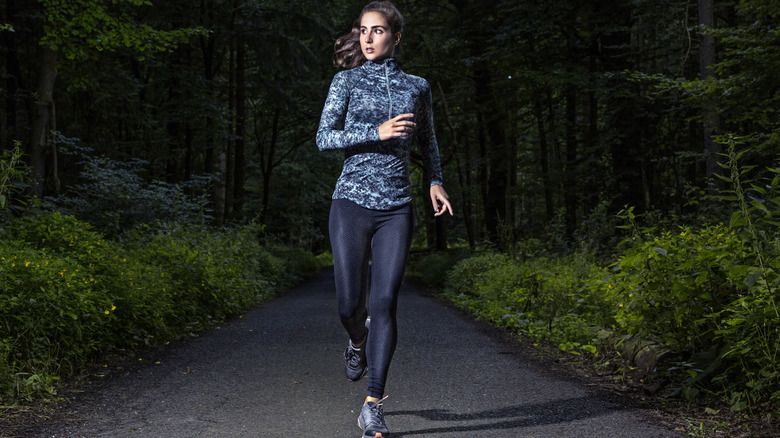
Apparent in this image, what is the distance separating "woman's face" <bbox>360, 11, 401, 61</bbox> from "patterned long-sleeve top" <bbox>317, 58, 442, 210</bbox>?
0.06 metres

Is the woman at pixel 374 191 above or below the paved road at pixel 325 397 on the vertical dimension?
above

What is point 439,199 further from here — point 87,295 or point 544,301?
point 544,301

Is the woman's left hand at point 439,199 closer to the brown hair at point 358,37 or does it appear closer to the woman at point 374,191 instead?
the woman at point 374,191

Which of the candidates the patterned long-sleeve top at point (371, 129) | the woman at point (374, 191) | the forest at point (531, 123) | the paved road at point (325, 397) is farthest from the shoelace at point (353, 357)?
the forest at point (531, 123)

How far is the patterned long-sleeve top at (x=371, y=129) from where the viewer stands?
360cm

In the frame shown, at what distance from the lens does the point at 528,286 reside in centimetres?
951

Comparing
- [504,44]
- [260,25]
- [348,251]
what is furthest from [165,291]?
[260,25]

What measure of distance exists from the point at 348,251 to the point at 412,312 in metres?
7.66

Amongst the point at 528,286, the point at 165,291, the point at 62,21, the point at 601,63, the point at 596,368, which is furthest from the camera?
the point at 601,63

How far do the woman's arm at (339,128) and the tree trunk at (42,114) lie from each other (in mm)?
11469

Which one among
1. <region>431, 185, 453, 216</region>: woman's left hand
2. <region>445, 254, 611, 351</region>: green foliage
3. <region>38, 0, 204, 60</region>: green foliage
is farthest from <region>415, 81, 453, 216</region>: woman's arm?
<region>38, 0, 204, 60</region>: green foliage

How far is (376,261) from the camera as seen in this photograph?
365cm

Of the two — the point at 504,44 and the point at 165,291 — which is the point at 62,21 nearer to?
the point at 165,291

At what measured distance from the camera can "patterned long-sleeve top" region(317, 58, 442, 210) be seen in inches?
142
